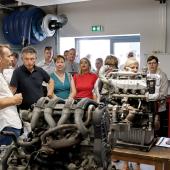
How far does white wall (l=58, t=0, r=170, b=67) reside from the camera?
224 inches

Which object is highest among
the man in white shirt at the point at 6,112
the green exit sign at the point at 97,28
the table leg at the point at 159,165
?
the green exit sign at the point at 97,28

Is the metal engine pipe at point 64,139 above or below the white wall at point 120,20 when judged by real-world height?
below

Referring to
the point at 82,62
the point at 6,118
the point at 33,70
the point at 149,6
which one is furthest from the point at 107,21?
the point at 6,118

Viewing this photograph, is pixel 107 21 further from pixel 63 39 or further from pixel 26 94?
pixel 26 94

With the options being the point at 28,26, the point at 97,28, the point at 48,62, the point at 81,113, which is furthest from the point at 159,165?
the point at 97,28

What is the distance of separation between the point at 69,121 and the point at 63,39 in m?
5.69

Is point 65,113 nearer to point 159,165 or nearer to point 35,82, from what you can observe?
point 159,165

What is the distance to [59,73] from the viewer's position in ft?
13.3

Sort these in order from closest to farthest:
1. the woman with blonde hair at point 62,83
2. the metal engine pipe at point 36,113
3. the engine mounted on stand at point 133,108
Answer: the metal engine pipe at point 36,113 < the engine mounted on stand at point 133,108 < the woman with blonde hair at point 62,83

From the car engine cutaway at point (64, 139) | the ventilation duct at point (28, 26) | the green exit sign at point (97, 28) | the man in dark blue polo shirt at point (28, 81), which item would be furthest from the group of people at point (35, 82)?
the green exit sign at point (97, 28)

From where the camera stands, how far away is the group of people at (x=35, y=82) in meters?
2.50

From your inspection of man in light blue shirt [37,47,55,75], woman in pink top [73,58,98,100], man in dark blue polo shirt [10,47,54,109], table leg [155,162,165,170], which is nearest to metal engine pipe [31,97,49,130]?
table leg [155,162,165,170]

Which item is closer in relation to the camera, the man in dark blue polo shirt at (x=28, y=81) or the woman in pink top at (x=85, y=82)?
the man in dark blue polo shirt at (x=28, y=81)

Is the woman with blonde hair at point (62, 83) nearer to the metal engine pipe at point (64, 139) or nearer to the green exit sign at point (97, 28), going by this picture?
the green exit sign at point (97, 28)
